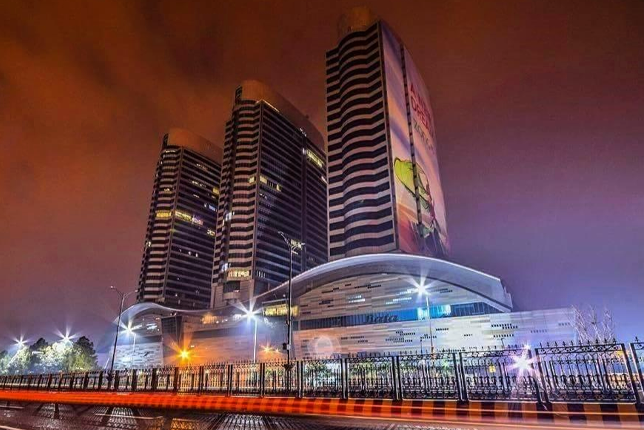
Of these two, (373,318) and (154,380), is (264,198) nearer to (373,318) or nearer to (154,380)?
(373,318)

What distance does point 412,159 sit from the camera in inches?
4313

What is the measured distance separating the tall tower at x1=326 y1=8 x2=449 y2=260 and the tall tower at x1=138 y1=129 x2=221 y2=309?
255 ft

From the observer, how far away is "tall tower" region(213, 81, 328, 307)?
401 ft

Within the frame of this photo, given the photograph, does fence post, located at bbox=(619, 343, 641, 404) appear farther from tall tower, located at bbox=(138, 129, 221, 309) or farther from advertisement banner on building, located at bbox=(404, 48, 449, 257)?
tall tower, located at bbox=(138, 129, 221, 309)

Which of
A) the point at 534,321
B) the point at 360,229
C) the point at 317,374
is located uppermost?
the point at 360,229

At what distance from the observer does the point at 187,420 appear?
12.8 meters

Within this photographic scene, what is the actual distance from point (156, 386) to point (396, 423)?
705 inches

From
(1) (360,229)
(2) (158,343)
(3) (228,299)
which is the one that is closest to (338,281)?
(1) (360,229)

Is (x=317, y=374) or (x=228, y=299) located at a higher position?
(x=228, y=299)

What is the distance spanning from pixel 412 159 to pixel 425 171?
26.3 feet

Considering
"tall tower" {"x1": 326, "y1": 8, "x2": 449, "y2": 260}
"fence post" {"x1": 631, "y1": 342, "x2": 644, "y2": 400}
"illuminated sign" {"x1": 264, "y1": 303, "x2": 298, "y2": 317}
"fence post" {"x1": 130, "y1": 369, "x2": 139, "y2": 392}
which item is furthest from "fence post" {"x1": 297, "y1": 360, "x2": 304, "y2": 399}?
"illuminated sign" {"x1": 264, "y1": 303, "x2": 298, "y2": 317}

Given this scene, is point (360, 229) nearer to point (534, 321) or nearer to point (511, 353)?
point (534, 321)

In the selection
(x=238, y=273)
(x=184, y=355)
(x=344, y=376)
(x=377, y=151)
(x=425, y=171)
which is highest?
(x=425, y=171)

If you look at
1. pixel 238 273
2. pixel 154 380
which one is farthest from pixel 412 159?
pixel 154 380
